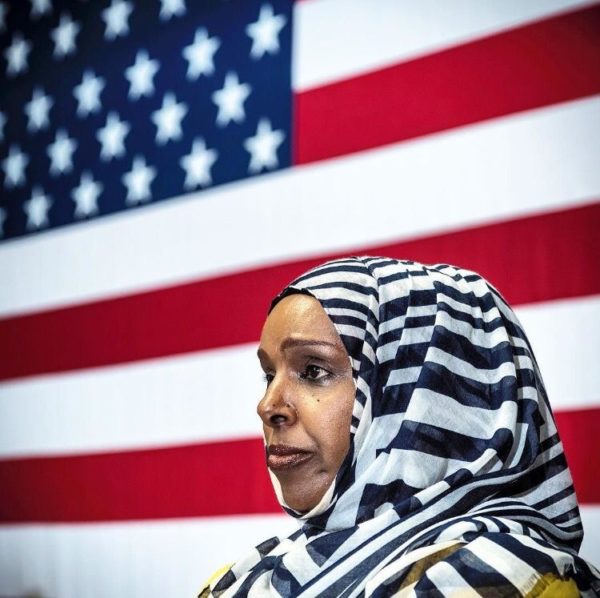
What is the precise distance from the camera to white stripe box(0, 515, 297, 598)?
2.15 m

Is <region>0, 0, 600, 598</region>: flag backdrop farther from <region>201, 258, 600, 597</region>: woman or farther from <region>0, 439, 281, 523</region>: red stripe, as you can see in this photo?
<region>201, 258, 600, 597</region>: woman

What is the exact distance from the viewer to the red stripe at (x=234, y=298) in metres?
1.71

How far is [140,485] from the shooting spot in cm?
234

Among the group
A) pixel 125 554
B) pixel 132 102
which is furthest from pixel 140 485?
pixel 132 102

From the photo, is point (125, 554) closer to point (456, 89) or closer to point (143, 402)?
point (143, 402)

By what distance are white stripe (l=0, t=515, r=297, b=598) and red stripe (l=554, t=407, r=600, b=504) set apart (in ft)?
2.19

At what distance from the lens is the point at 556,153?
5.71 feet

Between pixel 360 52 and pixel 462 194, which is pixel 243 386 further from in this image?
pixel 360 52

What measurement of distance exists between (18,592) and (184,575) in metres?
0.66

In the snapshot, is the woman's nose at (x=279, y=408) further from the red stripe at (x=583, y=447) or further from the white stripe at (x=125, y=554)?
the white stripe at (x=125, y=554)

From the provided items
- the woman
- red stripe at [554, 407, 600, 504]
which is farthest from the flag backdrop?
the woman

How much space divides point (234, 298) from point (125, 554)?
29.6 inches

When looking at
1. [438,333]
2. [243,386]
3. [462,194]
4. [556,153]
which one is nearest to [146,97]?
[243,386]

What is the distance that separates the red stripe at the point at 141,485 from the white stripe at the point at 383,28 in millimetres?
938
